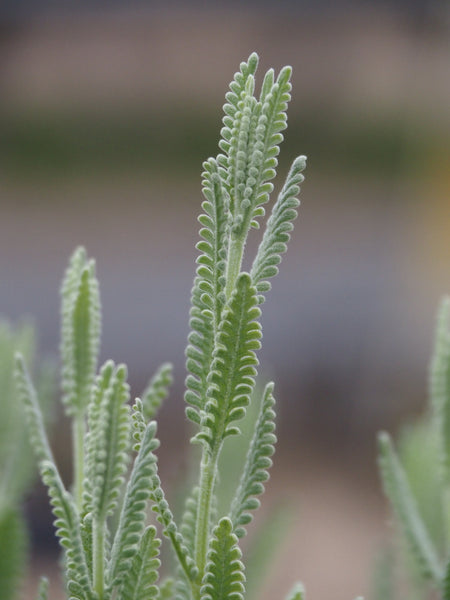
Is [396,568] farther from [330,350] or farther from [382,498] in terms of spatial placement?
[330,350]

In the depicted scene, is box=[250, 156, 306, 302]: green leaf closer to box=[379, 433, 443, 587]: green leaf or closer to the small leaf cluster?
the small leaf cluster

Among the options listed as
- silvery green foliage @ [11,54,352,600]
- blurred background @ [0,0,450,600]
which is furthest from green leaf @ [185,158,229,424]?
blurred background @ [0,0,450,600]

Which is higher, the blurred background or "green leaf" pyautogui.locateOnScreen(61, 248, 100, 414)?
the blurred background

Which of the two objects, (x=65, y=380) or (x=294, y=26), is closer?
(x=65, y=380)

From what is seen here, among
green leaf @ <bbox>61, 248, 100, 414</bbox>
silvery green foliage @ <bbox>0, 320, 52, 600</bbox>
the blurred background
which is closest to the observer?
green leaf @ <bbox>61, 248, 100, 414</bbox>

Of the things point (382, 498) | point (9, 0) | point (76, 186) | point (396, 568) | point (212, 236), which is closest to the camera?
point (212, 236)

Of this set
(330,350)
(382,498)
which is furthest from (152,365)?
(382,498)

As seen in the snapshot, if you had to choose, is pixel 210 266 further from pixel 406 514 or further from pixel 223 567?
pixel 406 514
